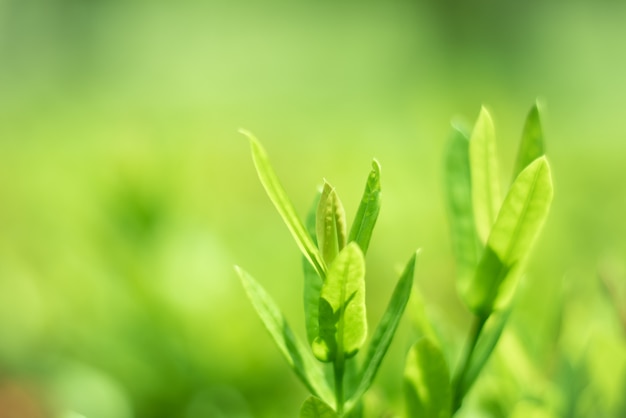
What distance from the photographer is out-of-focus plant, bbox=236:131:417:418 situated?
0.40m

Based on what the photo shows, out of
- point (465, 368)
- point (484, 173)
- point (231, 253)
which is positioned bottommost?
point (231, 253)

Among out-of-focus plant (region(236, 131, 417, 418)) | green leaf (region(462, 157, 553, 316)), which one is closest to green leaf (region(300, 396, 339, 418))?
out-of-focus plant (region(236, 131, 417, 418))

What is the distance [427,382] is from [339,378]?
5 cm

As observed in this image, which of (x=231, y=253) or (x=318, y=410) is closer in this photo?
(x=318, y=410)

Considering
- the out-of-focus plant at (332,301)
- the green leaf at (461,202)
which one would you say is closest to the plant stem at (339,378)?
the out-of-focus plant at (332,301)

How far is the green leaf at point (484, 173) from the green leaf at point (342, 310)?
111 millimetres

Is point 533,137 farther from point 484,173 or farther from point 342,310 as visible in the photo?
point 342,310

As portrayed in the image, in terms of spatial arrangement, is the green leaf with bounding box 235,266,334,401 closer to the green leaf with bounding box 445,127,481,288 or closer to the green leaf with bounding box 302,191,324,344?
the green leaf with bounding box 302,191,324,344

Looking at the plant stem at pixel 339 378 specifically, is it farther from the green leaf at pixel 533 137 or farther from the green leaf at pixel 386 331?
the green leaf at pixel 533 137

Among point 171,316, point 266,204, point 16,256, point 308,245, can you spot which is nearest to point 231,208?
point 266,204

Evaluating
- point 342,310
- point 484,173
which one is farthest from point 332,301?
point 484,173

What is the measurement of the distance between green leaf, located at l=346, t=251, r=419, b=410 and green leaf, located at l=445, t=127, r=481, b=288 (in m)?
0.08

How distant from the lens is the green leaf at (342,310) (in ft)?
1.29

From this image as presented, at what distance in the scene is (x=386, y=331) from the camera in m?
0.41
